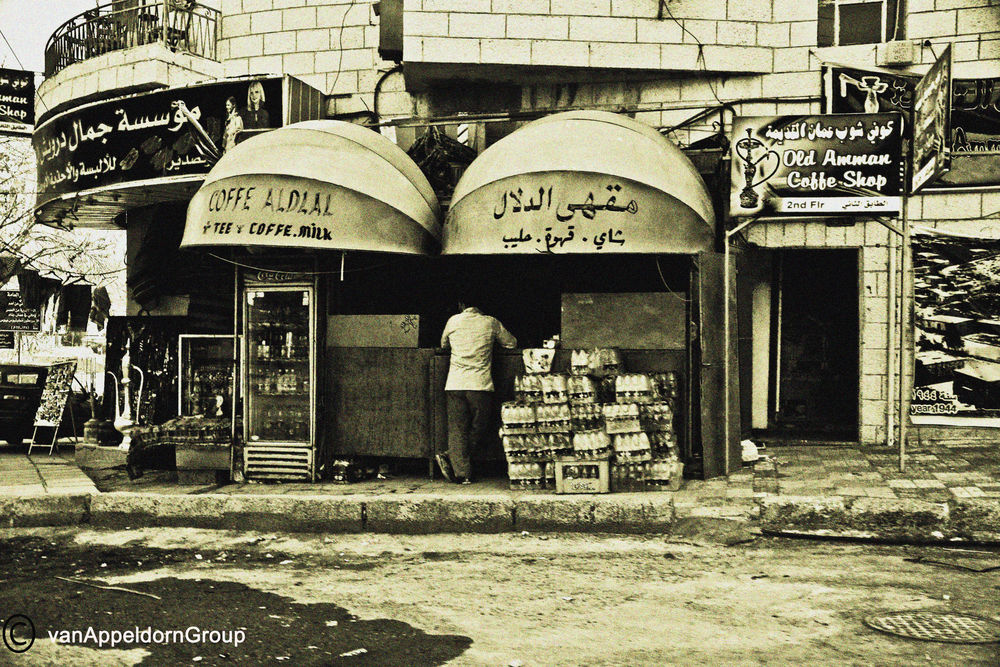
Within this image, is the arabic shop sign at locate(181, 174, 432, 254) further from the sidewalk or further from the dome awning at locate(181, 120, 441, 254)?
the sidewalk

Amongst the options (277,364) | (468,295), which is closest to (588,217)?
(468,295)

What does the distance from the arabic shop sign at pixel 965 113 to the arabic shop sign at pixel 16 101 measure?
12.1m

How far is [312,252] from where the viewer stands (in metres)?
9.96

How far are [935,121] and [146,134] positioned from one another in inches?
359

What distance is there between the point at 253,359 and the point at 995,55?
27.6 feet

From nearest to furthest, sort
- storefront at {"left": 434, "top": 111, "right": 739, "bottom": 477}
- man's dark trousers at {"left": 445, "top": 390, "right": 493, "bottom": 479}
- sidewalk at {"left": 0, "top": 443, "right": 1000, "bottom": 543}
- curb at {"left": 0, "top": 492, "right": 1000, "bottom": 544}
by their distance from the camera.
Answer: curb at {"left": 0, "top": 492, "right": 1000, "bottom": 544}
sidewalk at {"left": 0, "top": 443, "right": 1000, "bottom": 543}
storefront at {"left": 434, "top": 111, "right": 739, "bottom": 477}
man's dark trousers at {"left": 445, "top": 390, "right": 493, "bottom": 479}

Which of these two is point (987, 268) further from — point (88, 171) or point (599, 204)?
point (88, 171)

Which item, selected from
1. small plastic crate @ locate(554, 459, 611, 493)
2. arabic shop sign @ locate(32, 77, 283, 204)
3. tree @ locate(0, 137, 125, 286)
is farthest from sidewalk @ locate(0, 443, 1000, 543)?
tree @ locate(0, 137, 125, 286)

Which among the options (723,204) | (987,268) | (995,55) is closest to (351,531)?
(723,204)

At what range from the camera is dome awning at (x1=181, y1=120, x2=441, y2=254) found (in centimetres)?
910

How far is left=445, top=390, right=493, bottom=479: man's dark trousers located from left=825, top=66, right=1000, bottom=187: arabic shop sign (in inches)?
207

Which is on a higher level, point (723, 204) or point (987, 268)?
point (723, 204)

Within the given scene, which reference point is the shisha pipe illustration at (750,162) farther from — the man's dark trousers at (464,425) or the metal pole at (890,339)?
the man's dark trousers at (464,425)

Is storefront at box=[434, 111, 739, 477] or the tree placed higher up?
the tree
